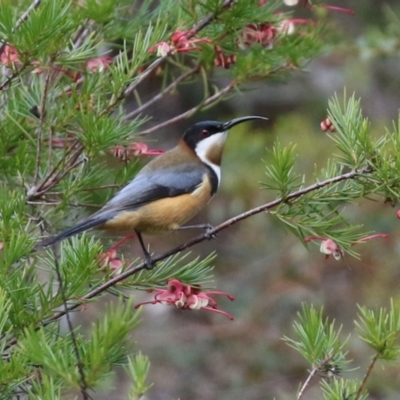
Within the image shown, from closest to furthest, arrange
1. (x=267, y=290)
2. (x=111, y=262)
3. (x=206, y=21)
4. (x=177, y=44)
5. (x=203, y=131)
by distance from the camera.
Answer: (x=111, y=262), (x=177, y=44), (x=206, y=21), (x=203, y=131), (x=267, y=290)

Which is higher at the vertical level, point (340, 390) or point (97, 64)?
point (97, 64)

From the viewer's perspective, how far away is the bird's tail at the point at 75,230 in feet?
6.83

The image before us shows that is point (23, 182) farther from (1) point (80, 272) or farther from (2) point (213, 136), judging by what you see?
(2) point (213, 136)

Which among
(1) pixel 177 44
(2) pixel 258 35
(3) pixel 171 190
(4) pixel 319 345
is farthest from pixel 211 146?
(4) pixel 319 345

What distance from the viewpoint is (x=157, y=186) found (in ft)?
9.70

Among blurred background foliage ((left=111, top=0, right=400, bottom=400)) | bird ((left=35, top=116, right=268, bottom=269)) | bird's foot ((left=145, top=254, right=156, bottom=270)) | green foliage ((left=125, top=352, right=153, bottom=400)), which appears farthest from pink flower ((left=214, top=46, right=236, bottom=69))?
blurred background foliage ((left=111, top=0, right=400, bottom=400))

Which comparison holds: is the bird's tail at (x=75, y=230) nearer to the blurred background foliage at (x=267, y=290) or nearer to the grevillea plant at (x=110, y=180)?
the grevillea plant at (x=110, y=180)

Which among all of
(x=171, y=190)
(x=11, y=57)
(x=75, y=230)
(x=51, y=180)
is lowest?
(x=171, y=190)

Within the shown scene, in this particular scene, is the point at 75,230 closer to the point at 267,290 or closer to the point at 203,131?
the point at 203,131

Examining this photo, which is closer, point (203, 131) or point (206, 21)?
point (206, 21)

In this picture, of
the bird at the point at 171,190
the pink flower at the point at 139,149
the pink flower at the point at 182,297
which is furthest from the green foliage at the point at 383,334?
the pink flower at the point at 139,149

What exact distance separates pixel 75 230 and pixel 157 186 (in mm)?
717

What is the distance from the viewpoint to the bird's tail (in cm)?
208

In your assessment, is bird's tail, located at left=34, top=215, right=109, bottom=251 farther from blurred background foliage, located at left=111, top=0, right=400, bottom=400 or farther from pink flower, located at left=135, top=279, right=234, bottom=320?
blurred background foliage, located at left=111, top=0, right=400, bottom=400
